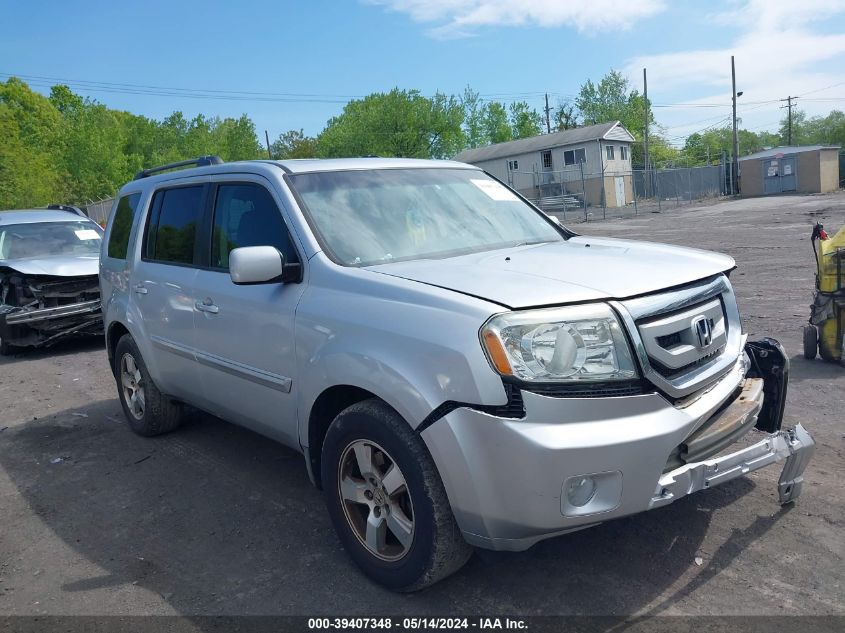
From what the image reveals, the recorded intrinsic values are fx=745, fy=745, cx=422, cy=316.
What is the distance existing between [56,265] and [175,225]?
5.74 meters

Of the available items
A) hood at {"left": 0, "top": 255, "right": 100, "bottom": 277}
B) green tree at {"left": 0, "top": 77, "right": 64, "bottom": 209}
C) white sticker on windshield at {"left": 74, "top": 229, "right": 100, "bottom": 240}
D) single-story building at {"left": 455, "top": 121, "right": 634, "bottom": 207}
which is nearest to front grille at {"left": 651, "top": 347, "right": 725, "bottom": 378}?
hood at {"left": 0, "top": 255, "right": 100, "bottom": 277}

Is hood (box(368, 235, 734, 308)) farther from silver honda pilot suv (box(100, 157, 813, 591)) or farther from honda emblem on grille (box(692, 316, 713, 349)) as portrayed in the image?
honda emblem on grille (box(692, 316, 713, 349))

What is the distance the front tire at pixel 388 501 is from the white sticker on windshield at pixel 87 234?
350 inches

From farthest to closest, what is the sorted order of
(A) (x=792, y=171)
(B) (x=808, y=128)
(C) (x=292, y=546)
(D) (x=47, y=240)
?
(B) (x=808, y=128) → (A) (x=792, y=171) → (D) (x=47, y=240) → (C) (x=292, y=546)

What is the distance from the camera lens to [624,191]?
53.8 meters

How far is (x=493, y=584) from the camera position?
331 centimetres

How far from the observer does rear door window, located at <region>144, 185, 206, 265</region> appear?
4809mm

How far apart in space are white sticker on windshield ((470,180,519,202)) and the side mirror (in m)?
1.58

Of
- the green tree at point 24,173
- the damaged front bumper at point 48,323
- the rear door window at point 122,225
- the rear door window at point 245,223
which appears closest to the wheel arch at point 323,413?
the rear door window at point 245,223

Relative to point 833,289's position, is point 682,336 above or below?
above

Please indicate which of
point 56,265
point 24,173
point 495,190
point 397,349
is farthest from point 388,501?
point 24,173

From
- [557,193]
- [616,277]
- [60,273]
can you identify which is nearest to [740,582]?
[616,277]

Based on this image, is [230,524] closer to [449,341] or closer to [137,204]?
[449,341]

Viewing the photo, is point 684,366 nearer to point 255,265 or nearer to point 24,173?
point 255,265
